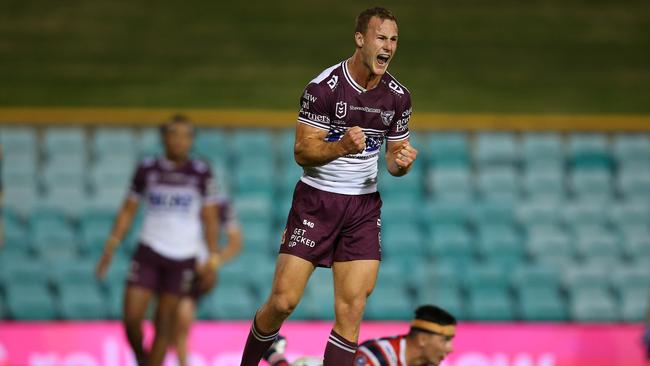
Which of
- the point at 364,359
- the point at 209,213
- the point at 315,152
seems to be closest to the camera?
the point at 315,152

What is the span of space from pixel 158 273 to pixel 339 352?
3.36 meters

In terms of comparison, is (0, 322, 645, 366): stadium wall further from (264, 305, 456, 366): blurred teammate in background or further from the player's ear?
the player's ear

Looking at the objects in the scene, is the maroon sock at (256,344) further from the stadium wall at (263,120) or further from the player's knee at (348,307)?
the stadium wall at (263,120)

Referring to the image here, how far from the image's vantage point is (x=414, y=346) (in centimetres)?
607

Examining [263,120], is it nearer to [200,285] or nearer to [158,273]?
[200,285]

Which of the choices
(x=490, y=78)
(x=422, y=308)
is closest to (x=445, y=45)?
(x=490, y=78)

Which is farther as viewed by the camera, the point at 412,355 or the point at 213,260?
the point at 213,260

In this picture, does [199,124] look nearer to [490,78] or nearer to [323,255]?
[490,78]

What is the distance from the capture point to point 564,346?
10.3 m

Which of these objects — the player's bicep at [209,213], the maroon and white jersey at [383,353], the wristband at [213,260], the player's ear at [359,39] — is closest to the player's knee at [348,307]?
the maroon and white jersey at [383,353]

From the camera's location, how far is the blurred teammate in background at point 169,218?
27.5ft

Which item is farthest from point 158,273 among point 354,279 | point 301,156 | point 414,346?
point 301,156

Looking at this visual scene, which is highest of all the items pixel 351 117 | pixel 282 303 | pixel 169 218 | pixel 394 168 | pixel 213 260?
pixel 351 117

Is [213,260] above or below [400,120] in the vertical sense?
below
